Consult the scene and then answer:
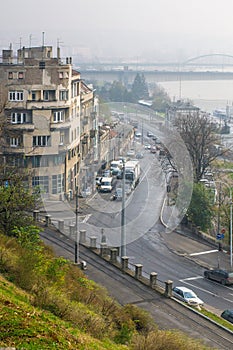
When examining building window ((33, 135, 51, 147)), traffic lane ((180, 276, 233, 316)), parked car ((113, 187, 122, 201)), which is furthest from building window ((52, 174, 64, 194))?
traffic lane ((180, 276, 233, 316))

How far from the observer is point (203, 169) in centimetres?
1778

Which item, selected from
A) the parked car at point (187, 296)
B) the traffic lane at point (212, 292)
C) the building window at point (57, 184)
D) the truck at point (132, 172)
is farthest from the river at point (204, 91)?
the parked car at point (187, 296)

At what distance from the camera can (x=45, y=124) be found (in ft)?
57.4

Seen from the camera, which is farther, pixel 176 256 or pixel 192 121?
pixel 192 121

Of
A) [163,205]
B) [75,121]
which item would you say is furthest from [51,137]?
[163,205]

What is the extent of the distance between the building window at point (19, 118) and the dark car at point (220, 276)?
7.90 m

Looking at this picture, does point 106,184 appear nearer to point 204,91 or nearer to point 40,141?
point 40,141

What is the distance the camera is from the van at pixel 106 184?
1424 cm

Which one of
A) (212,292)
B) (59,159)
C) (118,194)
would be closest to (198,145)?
(59,159)

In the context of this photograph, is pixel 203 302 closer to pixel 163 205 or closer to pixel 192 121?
pixel 163 205

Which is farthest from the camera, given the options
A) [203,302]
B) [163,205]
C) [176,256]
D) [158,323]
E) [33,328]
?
[163,205]

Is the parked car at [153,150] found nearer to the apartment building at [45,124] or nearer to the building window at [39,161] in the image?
the apartment building at [45,124]

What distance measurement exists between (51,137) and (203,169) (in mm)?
4452

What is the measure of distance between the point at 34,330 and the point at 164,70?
2877 inches
